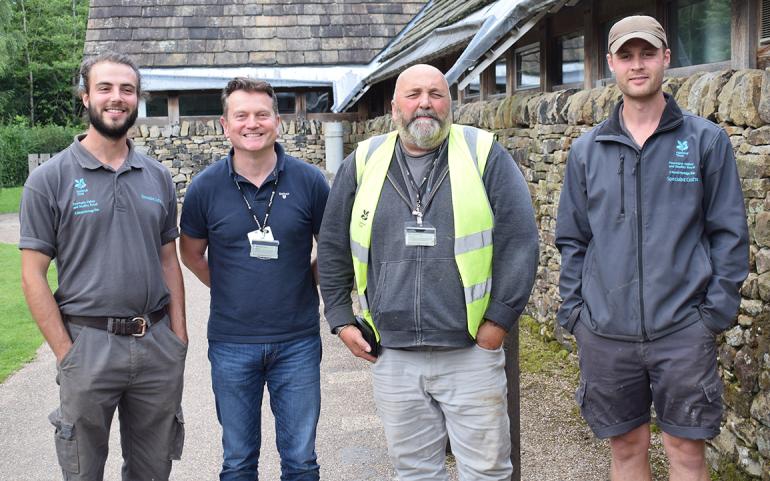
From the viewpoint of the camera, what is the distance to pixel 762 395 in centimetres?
409

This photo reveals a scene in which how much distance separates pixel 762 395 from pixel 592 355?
1241 millimetres

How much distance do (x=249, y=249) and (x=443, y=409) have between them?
3.41ft

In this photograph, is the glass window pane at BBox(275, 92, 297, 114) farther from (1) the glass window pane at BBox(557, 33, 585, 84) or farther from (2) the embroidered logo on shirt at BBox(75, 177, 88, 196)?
(2) the embroidered logo on shirt at BBox(75, 177, 88, 196)

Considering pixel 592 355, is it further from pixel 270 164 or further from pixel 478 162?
pixel 270 164

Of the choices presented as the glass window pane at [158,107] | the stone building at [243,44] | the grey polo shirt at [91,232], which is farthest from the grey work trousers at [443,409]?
the glass window pane at [158,107]

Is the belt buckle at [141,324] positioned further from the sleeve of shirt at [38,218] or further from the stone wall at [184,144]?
the stone wall at [184,144]

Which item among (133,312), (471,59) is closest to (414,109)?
(133,312)

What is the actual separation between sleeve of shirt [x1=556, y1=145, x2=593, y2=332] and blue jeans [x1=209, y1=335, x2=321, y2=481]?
113 cm

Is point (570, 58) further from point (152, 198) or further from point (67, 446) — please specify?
point (67, 446)

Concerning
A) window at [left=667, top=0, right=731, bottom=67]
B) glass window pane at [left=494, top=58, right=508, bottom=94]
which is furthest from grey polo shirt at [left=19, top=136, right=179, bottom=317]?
glass window pane at [left=494, top=58, right=508, bottom=94]

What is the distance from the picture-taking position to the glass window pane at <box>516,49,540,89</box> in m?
8.30

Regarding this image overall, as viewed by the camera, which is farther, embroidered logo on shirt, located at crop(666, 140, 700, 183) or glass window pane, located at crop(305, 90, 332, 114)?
glass window pane, located at crop(305, 90, 332, 114)

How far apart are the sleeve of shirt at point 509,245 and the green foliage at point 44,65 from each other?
137 ft

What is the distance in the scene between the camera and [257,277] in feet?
12.2
